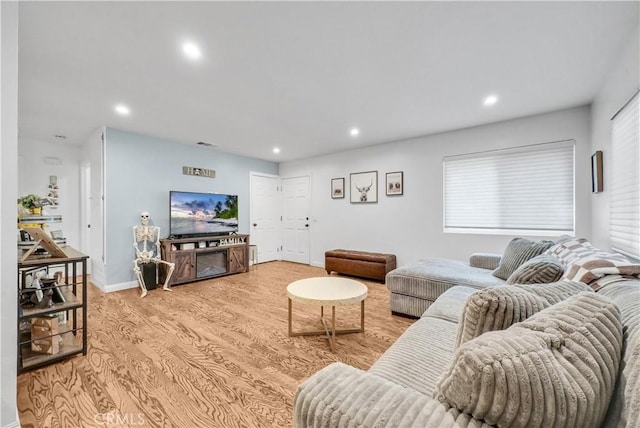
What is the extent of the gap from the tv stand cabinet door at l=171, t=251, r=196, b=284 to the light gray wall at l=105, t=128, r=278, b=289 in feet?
1.75

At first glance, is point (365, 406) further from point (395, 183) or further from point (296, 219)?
A: point (296, 219)

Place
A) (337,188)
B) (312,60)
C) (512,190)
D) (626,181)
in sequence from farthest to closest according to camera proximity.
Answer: (337,188), (512,190), (312,60), (626,181)

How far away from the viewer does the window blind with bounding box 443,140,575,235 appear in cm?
327

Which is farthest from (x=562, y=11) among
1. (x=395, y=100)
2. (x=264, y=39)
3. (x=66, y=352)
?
(x=66, y=352)

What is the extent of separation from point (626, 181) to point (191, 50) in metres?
3.43

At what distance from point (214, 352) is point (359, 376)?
5.91 feet

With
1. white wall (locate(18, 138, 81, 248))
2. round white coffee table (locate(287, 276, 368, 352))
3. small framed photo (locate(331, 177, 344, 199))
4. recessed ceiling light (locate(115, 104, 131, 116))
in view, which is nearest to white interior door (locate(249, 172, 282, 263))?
small framed photo (locate(331, 177, 344, 199))

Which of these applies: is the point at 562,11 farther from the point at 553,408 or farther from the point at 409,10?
the point at 553,408

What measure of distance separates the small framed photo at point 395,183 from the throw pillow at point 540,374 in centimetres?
392

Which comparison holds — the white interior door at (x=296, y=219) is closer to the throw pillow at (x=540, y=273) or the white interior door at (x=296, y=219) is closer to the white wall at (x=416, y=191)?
the white wall at (x=416, y=191)

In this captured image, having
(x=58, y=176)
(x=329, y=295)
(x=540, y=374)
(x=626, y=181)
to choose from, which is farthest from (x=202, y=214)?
(x=626, y=181)

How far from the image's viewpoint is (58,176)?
4707mm

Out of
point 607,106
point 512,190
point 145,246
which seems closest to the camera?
point 607,106

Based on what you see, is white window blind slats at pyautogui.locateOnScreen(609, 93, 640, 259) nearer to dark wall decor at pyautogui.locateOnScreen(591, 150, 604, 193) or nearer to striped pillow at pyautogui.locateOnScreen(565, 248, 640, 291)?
dark wall decor at pyautogui.locateOnScreen(591, 150, 604, 193)
